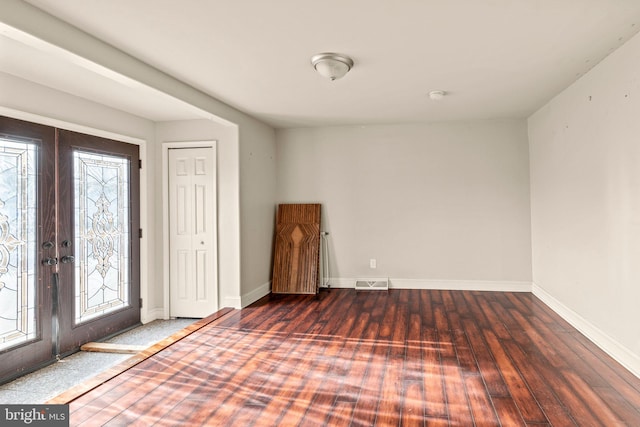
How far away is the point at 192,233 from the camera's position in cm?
480

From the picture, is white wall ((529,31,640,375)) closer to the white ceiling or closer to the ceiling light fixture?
the white ceiling

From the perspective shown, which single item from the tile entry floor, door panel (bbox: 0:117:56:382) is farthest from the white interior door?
door panel (bbox: 0:117:56:382)

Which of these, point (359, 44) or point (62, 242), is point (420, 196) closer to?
point (359, 44)

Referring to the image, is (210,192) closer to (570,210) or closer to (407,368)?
(407,368)

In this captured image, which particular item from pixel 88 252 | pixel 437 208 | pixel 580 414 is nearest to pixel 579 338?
pixel 580 414

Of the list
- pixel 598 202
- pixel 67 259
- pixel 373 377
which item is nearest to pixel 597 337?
pixel 598 202

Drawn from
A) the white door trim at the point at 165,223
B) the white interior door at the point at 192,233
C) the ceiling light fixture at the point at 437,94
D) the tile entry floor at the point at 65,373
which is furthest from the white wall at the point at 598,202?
the white door trim at the point at 165,223

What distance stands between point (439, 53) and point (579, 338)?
2.80 meters

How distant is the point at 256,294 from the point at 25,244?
2.64 meters

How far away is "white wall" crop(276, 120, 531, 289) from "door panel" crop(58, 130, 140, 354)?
7.55 ft

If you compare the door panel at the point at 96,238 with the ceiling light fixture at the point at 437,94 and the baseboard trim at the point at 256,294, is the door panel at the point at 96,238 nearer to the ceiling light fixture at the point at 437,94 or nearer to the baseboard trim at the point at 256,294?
the baseboard trim at the point at 256,294

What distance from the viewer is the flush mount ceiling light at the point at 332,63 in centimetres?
300

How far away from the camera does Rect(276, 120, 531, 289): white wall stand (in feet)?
17.7

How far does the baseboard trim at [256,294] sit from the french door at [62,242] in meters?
1.29
